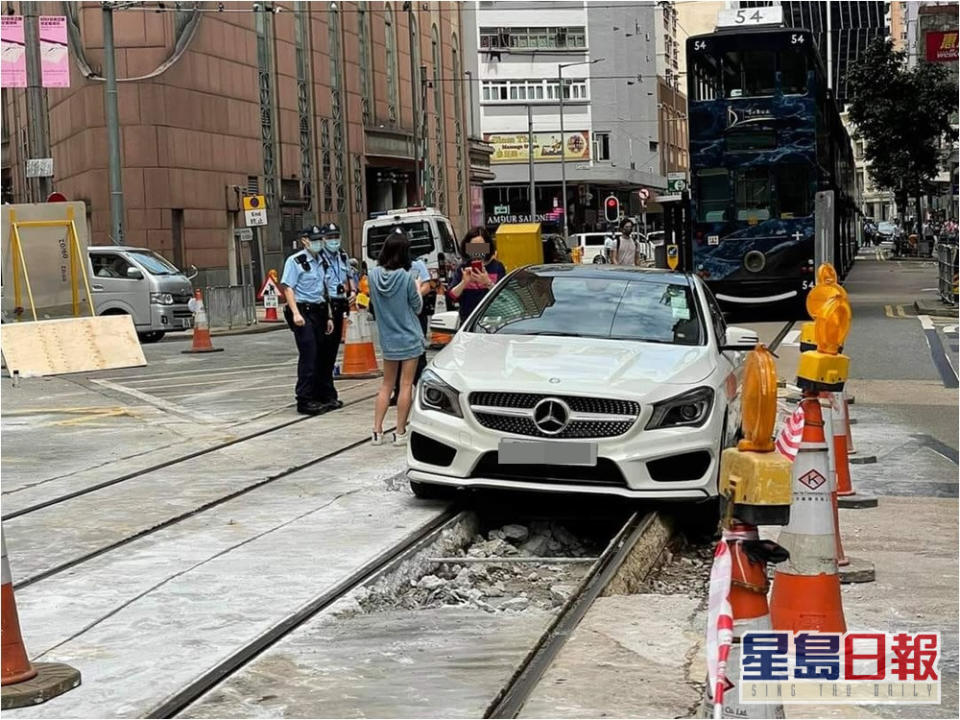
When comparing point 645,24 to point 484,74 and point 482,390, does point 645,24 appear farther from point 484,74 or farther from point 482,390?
point 482,390

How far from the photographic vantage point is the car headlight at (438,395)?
8617 millimetres

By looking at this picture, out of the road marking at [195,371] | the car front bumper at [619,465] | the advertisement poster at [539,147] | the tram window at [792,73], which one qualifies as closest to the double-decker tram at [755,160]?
the tram window at [792,73]

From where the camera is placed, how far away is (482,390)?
8.48 metres

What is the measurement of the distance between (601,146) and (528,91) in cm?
594

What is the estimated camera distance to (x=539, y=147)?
3748 inches

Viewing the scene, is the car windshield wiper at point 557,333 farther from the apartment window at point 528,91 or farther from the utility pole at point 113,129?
the apartment window at point 528,91

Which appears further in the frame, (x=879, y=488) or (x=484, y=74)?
(x=484, y=74)

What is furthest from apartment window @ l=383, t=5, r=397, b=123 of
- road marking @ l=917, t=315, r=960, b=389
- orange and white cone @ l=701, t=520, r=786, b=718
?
orange and white cone @ l=701, t=520, r=786, b=718

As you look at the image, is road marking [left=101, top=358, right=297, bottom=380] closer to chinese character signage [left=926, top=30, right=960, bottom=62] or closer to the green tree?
chinese character signage [left=926, top=30, right=960, bottom=62]

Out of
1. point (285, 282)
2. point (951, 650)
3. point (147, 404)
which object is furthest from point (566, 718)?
point (147, 404)

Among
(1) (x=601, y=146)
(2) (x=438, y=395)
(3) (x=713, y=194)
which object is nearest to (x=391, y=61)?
(3) (x=713, y=194)

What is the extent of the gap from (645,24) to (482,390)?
99982mm

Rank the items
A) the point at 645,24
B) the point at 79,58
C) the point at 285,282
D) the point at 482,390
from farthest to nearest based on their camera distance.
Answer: the point at 645,24 → the point at 79,58 → the point at 285,282 → the point at 482,390

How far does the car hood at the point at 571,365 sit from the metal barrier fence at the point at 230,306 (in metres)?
22.7
